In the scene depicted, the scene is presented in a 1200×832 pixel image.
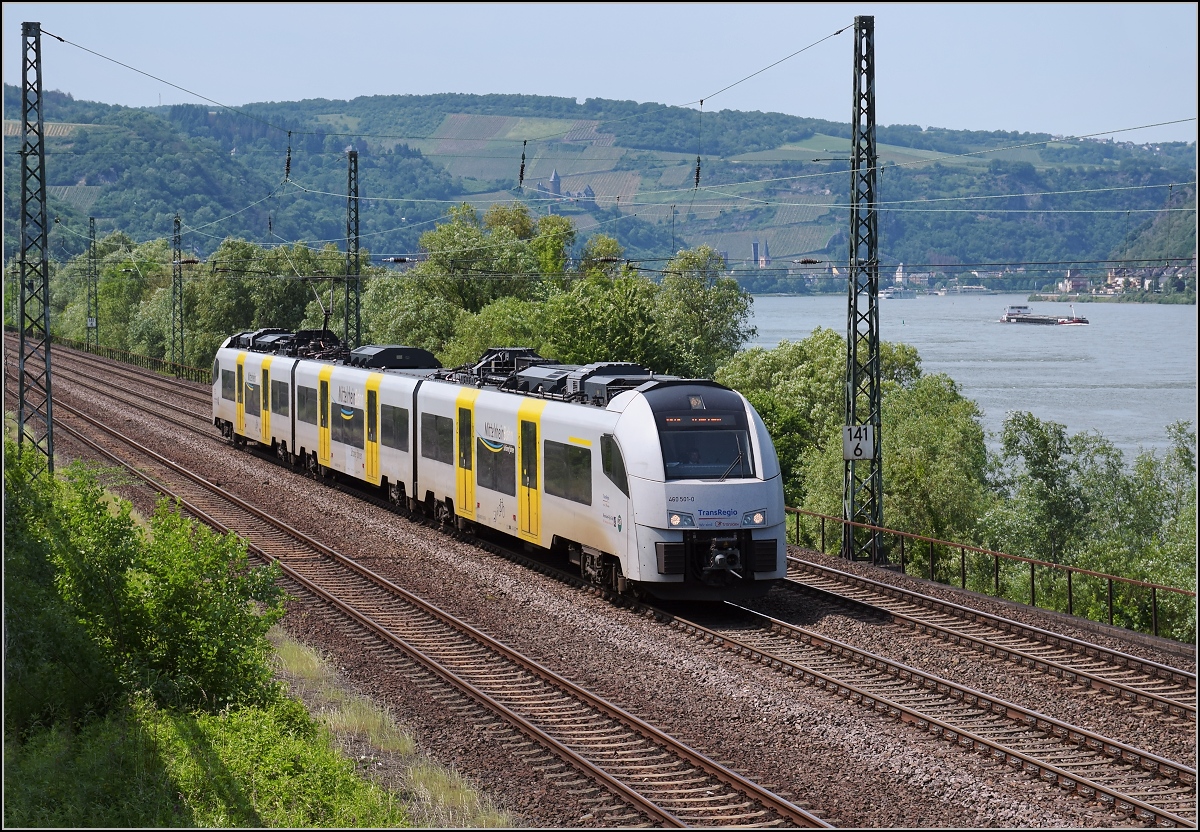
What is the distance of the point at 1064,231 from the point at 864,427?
114167mm

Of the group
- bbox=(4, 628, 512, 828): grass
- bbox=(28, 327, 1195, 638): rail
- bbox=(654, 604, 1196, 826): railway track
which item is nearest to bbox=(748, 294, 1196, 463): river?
bbox=(28, 327, 1195, 638): rail

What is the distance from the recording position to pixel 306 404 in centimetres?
3328

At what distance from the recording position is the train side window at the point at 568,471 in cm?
1909

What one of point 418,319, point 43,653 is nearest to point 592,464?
point 43,653

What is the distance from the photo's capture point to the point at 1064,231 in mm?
128625

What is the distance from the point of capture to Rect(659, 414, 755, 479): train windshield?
1780 cm

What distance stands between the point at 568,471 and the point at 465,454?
4.50 metres

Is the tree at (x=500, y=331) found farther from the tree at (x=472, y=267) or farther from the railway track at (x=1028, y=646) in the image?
the railway track at (x=1028, y=646)

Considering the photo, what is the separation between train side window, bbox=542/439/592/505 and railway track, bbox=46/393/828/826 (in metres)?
2.71

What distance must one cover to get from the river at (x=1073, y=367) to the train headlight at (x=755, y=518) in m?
36.1

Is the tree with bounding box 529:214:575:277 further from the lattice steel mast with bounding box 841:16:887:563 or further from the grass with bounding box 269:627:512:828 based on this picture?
the grass with bounding box 269:627:512:828

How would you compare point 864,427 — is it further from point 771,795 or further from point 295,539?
point 771,795

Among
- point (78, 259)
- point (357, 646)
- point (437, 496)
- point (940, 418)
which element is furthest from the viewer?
point (78, 259)

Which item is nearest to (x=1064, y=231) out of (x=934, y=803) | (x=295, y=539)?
(x=295, y=539)
